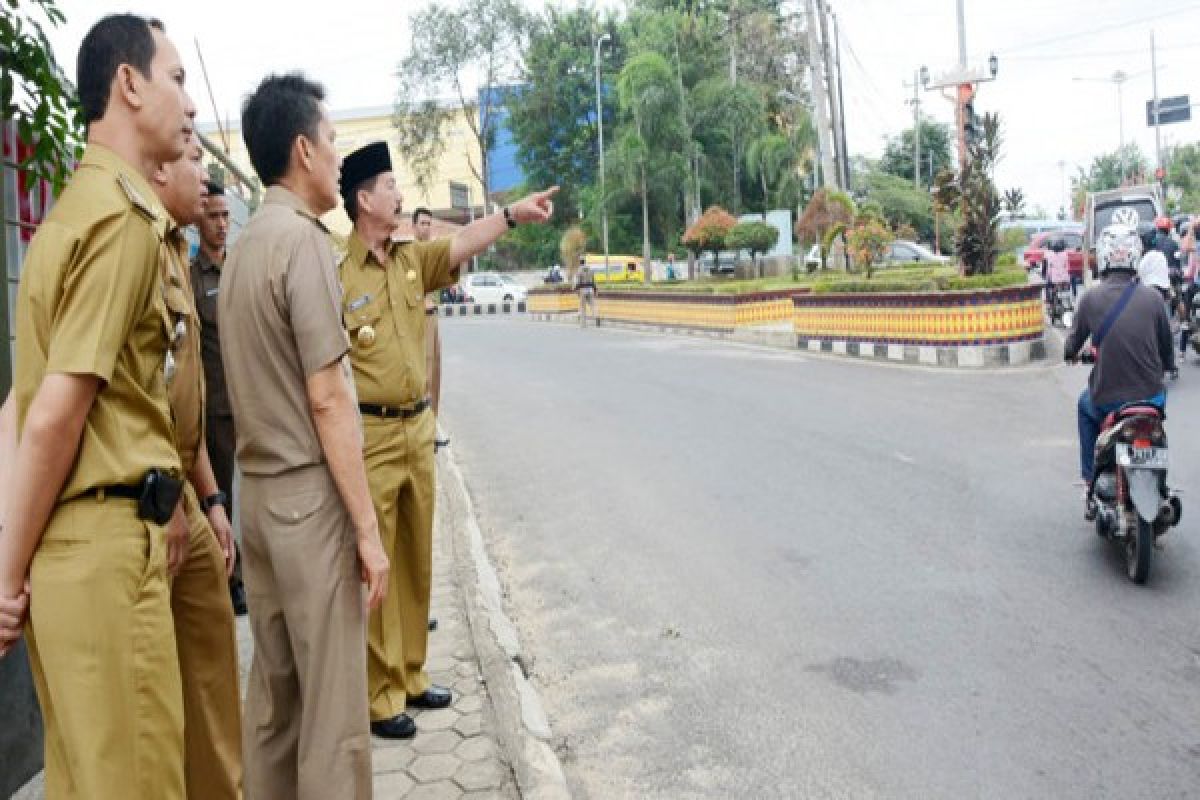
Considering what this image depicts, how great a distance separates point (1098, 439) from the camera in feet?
20.1

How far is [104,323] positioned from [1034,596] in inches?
183

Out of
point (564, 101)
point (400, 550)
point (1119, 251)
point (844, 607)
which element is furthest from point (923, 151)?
point (400, 550)

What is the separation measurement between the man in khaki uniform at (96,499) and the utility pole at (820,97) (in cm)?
2591

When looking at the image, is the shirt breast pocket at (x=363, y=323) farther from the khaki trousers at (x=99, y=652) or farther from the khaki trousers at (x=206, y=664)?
the khaki trousers at (x=99, y=652)

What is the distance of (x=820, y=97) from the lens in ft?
88.2

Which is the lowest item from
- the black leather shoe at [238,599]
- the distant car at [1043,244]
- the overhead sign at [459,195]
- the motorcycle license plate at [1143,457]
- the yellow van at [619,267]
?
the black leather shoe at [238,599]

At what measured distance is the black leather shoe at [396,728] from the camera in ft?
13.0

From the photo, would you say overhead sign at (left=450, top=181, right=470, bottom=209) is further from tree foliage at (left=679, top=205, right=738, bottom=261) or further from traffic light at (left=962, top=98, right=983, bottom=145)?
traffic light at (left=962, top=98, right=983, bottom=145)

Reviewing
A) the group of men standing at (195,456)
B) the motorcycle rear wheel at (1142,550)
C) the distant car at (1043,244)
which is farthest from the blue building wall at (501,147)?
the group of men standing at (195,456)

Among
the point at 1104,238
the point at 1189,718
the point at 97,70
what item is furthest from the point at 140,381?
the point at 1104,238

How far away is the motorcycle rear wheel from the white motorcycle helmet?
→ 1579 millimetres

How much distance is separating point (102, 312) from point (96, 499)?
379mm

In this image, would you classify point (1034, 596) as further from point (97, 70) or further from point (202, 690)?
point (97, 70)

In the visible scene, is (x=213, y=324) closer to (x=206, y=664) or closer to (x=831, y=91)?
(x=206, y=664)
